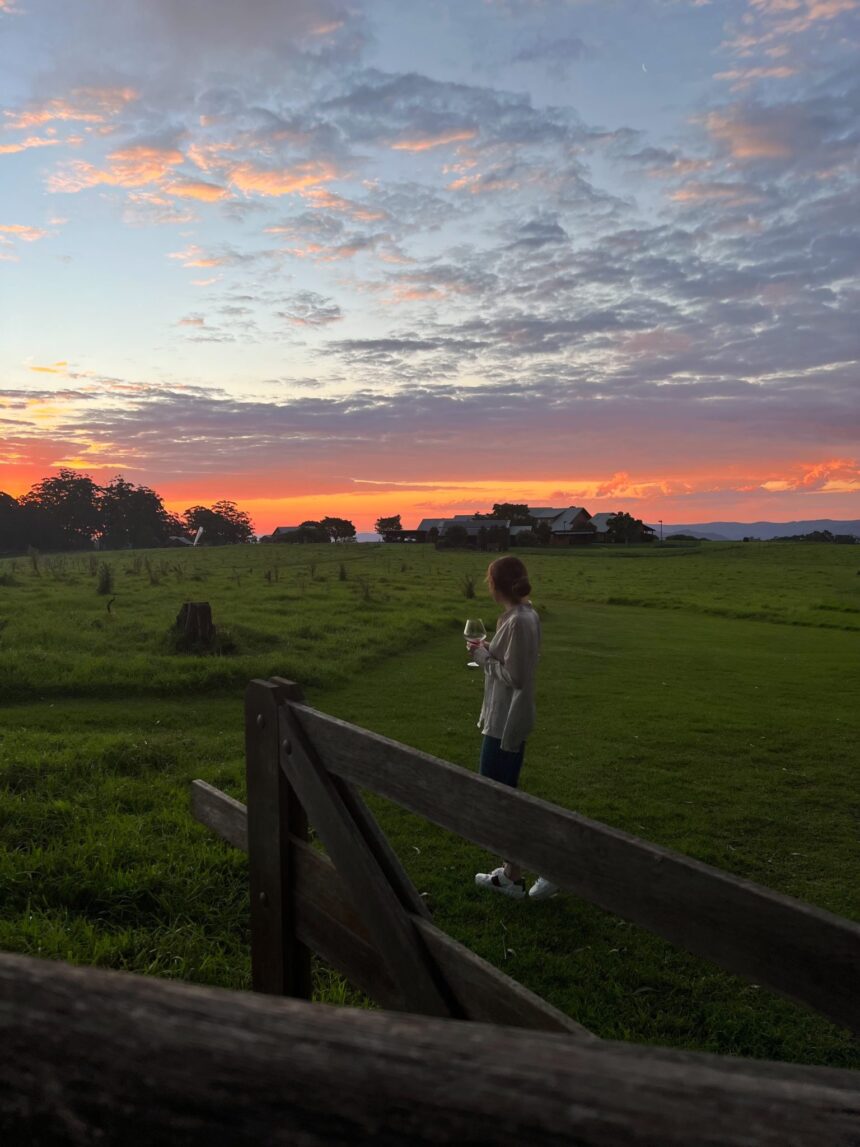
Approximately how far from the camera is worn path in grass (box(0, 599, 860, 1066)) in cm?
498

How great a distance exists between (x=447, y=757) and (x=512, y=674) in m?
3.85

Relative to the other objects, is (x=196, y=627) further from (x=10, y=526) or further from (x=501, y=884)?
(x=10, y=526)

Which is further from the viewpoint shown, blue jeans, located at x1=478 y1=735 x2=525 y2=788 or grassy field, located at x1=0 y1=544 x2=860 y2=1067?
blue jeans, located at x1=478 y1=735 x2=525 y2=788

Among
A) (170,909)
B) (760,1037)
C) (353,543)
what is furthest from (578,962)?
(353,543)

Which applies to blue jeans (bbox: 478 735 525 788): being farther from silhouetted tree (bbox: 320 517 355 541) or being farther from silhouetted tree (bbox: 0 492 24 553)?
silhouetted tree (bbox: 0 492 24 553)

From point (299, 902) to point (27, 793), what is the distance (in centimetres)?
517

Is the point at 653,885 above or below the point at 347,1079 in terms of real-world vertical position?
below

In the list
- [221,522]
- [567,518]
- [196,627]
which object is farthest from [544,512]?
[196,627]

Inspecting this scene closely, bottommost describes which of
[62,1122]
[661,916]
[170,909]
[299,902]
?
[170,909]

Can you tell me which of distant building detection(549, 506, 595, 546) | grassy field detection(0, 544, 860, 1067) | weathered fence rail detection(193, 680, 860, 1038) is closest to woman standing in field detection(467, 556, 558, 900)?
grassy field detection(0, 544, 860, 1067)

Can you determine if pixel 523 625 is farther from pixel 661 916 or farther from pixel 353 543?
pixel 353 543

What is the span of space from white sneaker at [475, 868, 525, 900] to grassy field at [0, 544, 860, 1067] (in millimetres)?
104

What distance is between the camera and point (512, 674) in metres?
6.14

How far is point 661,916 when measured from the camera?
2029 mm
